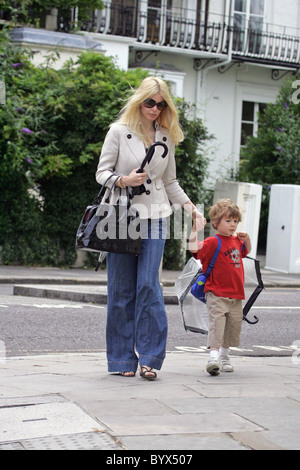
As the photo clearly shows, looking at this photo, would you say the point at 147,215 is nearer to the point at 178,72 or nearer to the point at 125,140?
the point at 125,140

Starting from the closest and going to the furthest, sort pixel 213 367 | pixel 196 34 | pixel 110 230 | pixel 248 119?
pixel 110 230 < pixel 213 367 < pixel 196 34 < pixel 248 119

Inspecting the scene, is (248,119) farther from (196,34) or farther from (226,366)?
(226,366)

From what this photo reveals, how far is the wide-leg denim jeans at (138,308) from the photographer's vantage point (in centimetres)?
574

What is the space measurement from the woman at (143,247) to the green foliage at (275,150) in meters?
14.4

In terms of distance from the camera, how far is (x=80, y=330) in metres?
8.70

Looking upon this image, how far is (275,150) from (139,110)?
593 inches

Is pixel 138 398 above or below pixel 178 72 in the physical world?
below

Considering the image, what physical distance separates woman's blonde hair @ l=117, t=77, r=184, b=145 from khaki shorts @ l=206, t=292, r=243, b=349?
124 centimetres

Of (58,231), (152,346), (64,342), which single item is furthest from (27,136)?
(152,346)

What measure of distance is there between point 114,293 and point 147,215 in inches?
22.6

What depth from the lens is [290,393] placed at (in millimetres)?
5422

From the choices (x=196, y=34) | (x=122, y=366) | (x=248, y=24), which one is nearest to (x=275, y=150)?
(x=196, y=34)

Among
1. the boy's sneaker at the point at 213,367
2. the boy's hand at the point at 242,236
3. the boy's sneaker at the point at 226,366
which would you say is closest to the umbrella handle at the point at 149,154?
the boy's hand at the point at 242,236

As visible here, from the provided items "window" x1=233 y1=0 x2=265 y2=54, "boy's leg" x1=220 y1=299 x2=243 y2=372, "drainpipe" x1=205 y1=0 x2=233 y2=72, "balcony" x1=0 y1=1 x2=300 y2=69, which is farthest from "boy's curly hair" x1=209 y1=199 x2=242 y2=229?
"window" x1=233 y1=0 x2=265 y2=54
